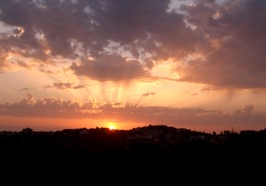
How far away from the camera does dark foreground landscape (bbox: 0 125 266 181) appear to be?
129 ft

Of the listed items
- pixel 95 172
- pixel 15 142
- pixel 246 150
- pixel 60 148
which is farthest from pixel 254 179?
pixel 15 142

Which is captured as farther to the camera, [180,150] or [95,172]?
[180,150]

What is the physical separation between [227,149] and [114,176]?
12981mm

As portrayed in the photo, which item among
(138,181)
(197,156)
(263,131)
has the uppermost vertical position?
(263,131)

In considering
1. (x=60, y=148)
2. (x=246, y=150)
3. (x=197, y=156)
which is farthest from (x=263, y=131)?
(x=60, y=148)

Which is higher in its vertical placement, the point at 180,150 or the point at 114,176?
the point at 180,150

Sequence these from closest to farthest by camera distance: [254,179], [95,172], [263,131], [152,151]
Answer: [254,179] → [95,172] → [152,151] → [263,131]

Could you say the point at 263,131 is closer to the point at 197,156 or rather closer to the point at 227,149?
the point at 227,149

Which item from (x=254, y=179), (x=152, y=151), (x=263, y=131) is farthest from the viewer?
(x=263, y=131)

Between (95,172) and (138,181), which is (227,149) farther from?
(95,172)

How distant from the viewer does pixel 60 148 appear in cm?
4547

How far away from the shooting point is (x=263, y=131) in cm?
4753

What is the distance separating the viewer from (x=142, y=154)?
4212 cm

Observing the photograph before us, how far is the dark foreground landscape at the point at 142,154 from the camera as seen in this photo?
3922 centimetres
